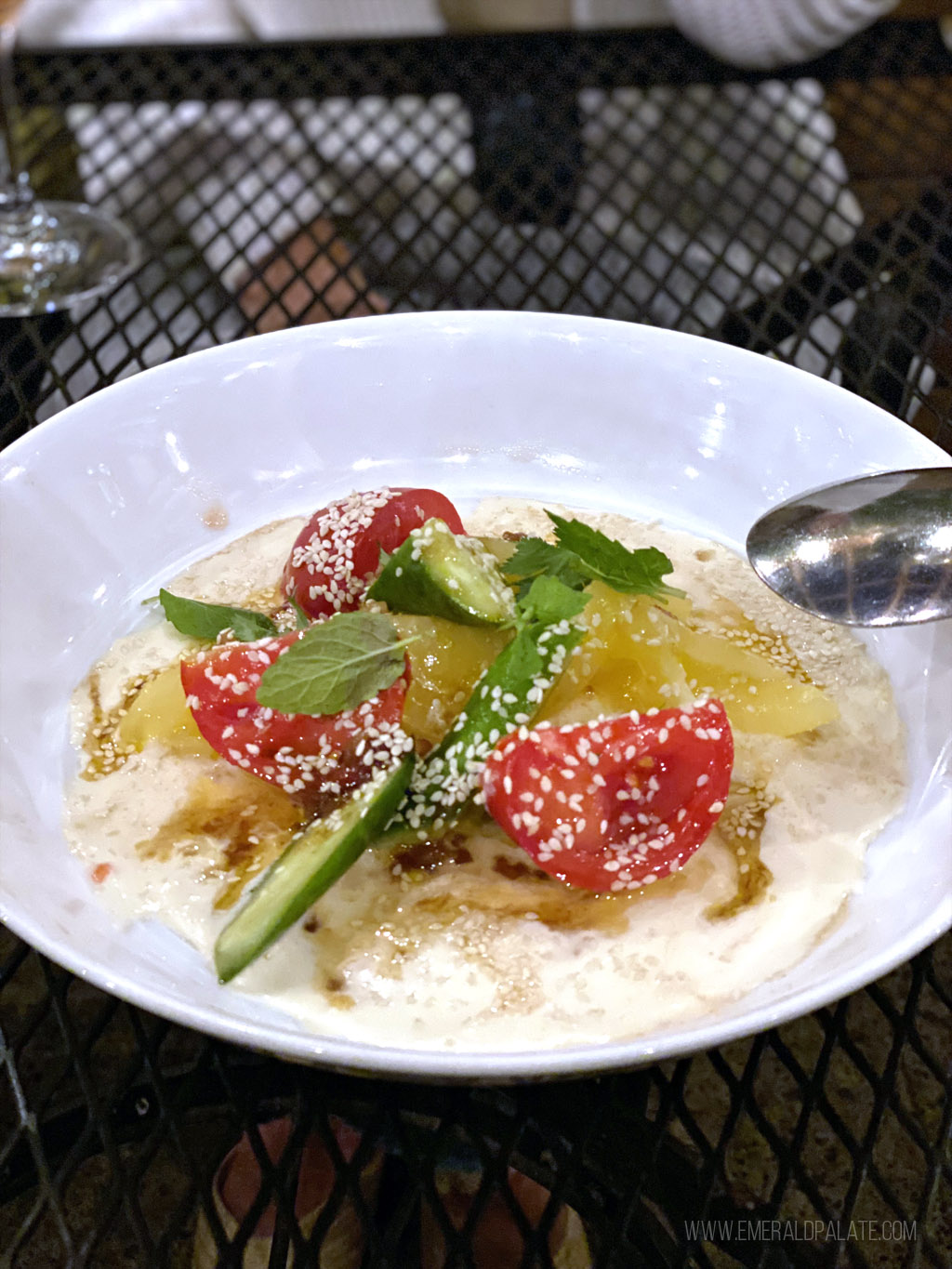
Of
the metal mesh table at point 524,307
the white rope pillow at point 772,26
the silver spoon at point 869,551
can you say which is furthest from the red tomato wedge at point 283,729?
the white rope pillow at point 772,26

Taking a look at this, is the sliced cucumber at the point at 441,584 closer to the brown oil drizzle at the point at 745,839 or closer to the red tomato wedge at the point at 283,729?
the red tomato wedge at the point at 283,729

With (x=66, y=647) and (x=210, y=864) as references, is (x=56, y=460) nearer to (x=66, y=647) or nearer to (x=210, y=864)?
(x=66, y=647)

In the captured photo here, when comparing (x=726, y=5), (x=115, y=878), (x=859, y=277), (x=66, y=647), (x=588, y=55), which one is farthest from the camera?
(x=588, y=55)

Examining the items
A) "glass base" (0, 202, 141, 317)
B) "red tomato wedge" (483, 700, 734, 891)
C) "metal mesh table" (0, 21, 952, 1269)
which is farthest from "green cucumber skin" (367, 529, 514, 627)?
"glass base" (0, 202, 141, 317)

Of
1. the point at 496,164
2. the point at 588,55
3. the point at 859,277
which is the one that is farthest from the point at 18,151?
the point at 859,277

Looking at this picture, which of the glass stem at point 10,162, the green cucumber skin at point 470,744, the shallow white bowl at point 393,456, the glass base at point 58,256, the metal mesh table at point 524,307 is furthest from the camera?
the glass stem at point 10,162
